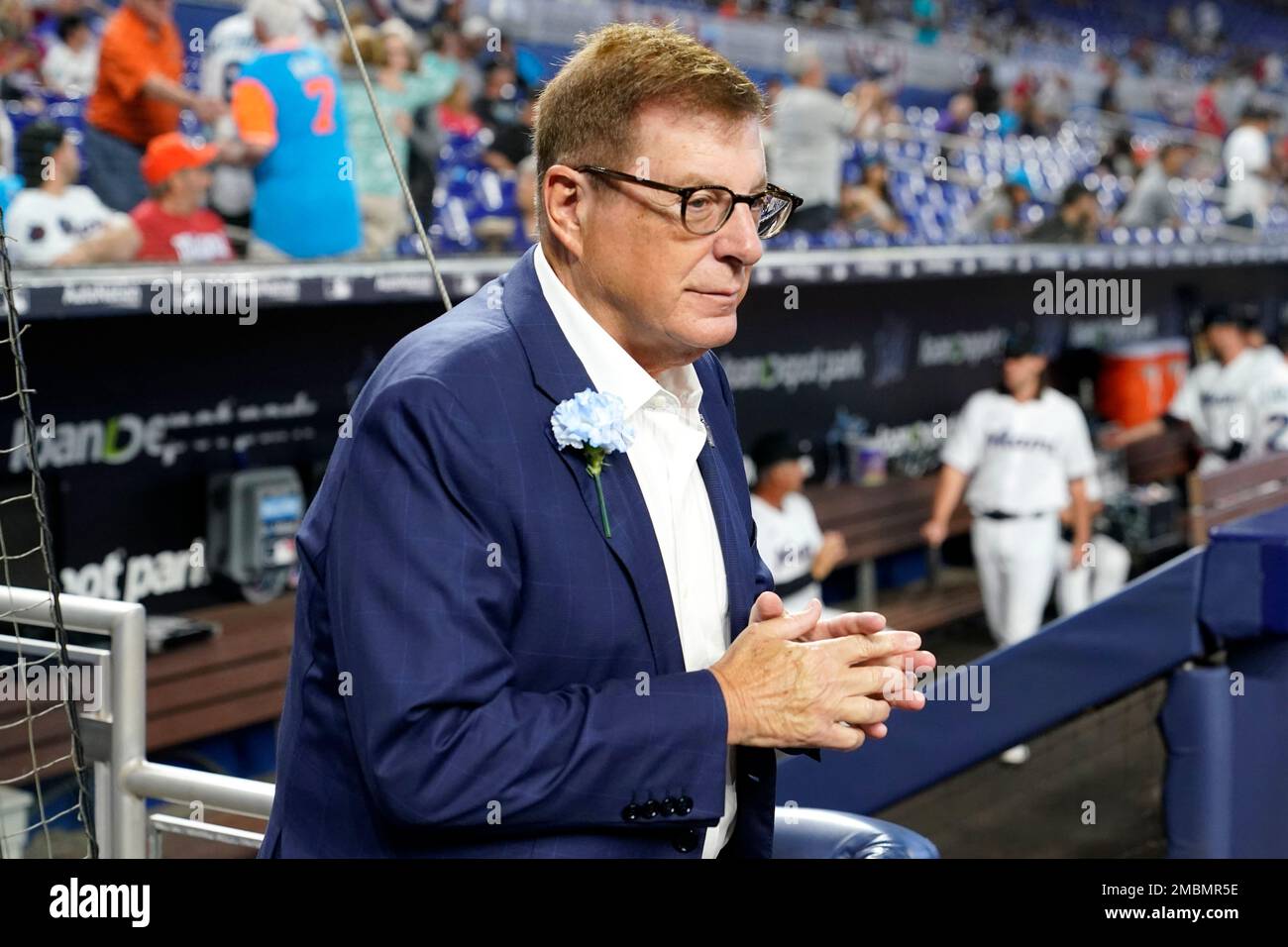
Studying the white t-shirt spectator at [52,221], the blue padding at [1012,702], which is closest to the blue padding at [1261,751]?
the blue padding at [1012,702]

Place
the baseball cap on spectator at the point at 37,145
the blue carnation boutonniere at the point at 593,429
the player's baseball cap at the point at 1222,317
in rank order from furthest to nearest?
the player's baseball cap at the point at 1222,317 → the baseball cap on spectator at the point at 37,145 → the blue carnation boutonniere at the point at 593,429

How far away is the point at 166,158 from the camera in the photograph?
5027 mm

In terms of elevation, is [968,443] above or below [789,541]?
above

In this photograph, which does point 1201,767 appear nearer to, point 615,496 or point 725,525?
point 725,525

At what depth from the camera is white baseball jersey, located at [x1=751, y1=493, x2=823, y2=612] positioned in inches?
255

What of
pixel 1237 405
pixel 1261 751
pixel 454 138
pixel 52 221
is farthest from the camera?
pixel 1237 405

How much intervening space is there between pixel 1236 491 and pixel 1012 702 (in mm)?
2224

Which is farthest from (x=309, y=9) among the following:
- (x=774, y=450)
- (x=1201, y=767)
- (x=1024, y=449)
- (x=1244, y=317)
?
(x=1244, y=317)

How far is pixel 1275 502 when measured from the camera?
549cm

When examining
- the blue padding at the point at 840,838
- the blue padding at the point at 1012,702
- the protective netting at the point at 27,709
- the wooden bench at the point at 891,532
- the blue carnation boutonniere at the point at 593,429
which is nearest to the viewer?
the blue carnation boutonniere at the point at 593,429

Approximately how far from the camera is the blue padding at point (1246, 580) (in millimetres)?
3107

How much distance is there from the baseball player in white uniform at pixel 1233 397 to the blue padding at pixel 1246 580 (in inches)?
221

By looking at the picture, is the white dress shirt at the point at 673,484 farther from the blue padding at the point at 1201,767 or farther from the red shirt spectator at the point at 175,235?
the red shirt spectator at the point at 175,235
